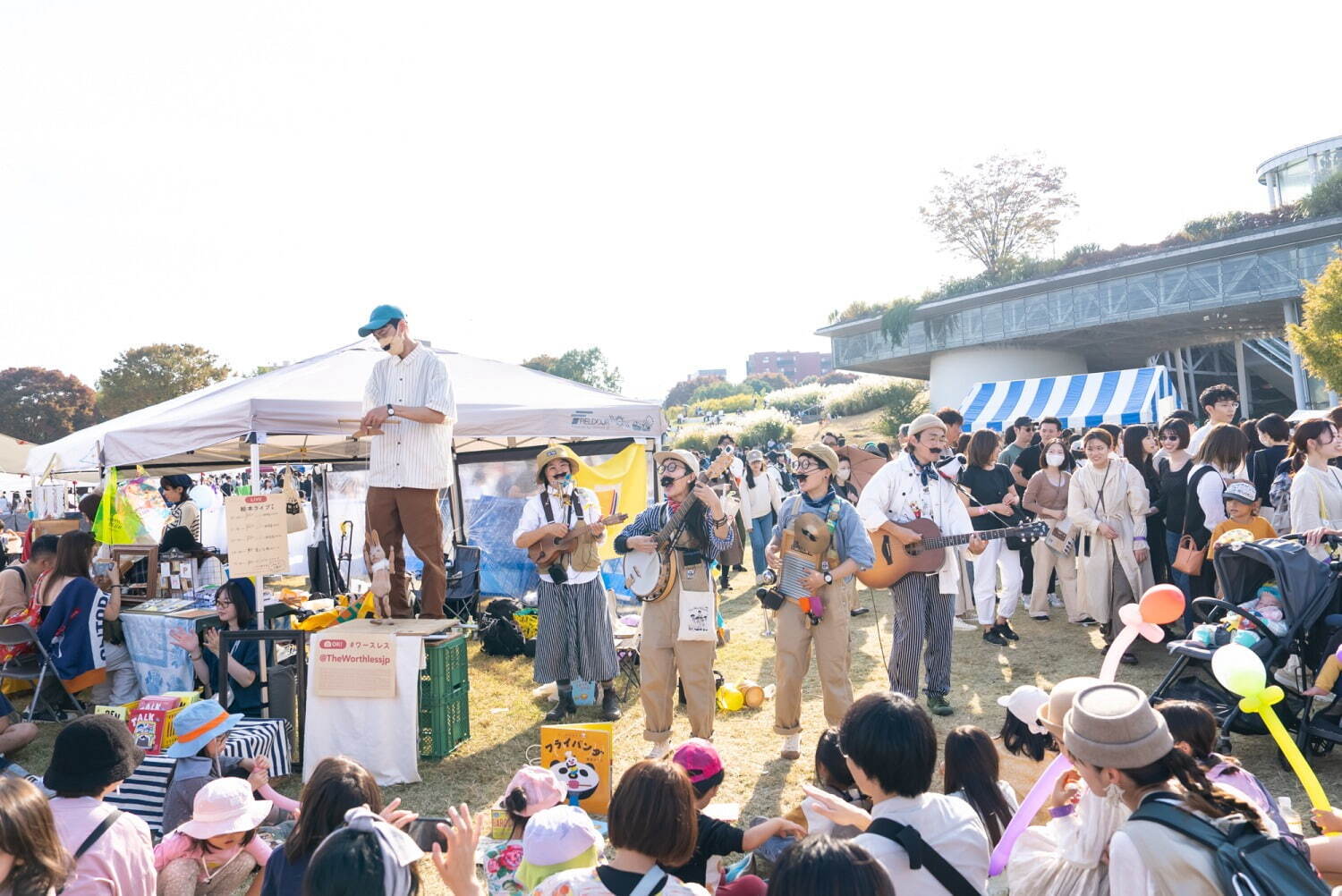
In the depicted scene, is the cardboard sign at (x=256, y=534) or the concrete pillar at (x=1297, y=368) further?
the concrete pillar at (x=1297, y=368)

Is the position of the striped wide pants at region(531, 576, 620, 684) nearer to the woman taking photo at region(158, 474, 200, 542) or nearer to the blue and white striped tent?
the woman taking photo at region(158, 474, 200, 542)

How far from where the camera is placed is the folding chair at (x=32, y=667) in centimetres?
570

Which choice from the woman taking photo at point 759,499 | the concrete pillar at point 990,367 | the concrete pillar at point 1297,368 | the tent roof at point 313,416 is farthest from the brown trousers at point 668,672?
the concrete pillar at point 990,367

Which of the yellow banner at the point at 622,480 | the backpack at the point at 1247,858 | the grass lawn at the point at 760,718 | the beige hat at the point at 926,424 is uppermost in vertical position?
the beige hat at the point at 926,424

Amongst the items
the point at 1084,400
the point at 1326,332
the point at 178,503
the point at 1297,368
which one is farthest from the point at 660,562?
the point at 1297,368

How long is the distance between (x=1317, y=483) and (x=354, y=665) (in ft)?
19.0

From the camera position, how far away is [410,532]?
5430mm

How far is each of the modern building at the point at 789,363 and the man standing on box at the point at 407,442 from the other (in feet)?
443

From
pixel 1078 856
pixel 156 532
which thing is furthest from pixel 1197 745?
pixel 156 532

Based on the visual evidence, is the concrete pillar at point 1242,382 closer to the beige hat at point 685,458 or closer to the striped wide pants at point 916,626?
the striped wide pants at point 916,626

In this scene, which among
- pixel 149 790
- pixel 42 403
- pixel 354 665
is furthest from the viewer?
pixel 42 403

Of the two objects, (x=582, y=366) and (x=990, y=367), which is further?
(x=582, y=366)

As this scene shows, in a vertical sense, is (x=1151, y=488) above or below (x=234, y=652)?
above

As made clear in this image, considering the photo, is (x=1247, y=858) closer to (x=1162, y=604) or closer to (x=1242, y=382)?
(x=1162, y=604)
